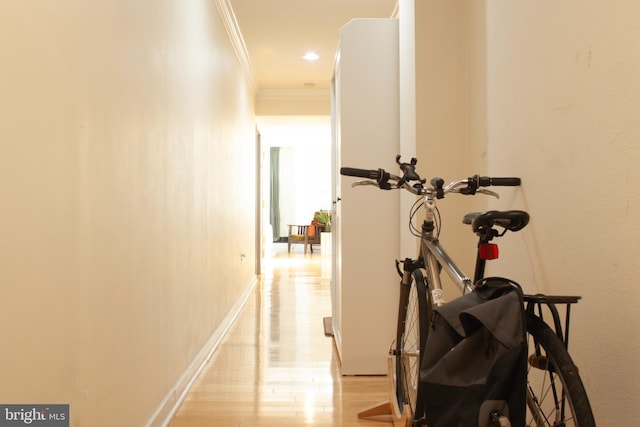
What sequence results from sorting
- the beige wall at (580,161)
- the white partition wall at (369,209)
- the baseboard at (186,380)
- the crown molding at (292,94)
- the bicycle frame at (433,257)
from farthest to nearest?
the crown molding at (292,94), the white partition wall at (369,209), the baseboard at (186,380), the bicycle frame at (433,257), the beige wall at (580,161)

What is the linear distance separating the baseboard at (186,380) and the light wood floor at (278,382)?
4 cm

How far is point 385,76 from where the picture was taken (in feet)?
9.48

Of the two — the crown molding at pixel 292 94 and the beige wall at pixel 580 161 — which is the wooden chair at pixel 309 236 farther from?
the beige wall at pixel 580 161

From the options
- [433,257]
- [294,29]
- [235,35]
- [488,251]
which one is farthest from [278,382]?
[294,29]

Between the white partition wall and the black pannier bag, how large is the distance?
188 centimetres

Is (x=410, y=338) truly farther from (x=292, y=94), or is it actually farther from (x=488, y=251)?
(x=292, y=94)

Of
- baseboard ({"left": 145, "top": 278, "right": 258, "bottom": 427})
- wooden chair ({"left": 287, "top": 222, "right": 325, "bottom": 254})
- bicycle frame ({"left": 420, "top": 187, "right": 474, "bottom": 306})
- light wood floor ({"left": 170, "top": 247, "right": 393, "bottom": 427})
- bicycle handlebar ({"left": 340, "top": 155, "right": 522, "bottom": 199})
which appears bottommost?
light wood floor ({"left": 170, "top": 247, "right": 393, "bottom": 427})

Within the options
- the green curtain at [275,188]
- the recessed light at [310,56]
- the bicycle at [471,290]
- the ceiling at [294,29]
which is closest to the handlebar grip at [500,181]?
the bicycle at [471,290]

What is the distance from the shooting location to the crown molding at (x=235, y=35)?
380 centimetres

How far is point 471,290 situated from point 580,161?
1.29 feet

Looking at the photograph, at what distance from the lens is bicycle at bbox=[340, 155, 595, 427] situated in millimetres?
893

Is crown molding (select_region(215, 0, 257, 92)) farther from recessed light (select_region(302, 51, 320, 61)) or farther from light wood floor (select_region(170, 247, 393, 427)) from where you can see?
light wood floor (select_region(170, 247, 393, 427))

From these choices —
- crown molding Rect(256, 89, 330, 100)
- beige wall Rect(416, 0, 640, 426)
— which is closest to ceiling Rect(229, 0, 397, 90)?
crown molding Rect(256, 89, 330, 100)

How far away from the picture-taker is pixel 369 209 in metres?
2.88
